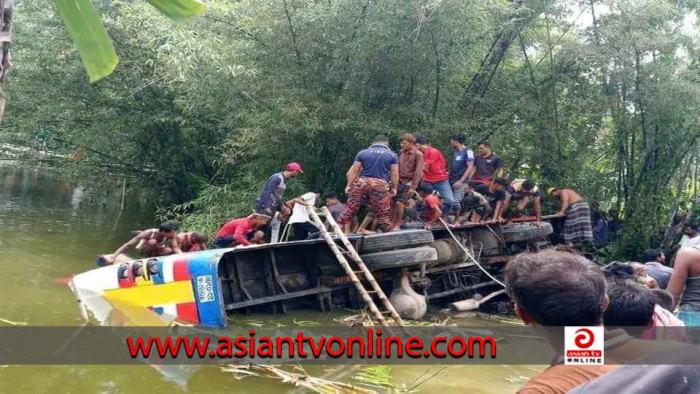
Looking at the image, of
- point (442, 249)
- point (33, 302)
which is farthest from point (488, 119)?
point (33, 302)

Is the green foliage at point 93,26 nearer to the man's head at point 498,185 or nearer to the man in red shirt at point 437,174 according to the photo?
the man in red shirt at point 437,174

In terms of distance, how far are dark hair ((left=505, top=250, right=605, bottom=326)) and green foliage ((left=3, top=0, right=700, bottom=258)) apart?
893 cm

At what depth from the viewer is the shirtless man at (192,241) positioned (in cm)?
786

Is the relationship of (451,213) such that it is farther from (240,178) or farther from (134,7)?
(134,7)

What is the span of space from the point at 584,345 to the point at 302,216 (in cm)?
713

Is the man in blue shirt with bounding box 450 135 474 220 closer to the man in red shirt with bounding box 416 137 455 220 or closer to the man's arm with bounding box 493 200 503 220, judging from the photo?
the man in red shirt with bounding box 416 137 455 220

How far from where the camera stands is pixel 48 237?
1230 cm

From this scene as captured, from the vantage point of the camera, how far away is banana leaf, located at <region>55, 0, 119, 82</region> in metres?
1.85

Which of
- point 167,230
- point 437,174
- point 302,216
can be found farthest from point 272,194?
point 437,174

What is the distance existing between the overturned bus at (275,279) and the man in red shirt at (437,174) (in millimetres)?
668

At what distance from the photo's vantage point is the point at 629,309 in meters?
2.27

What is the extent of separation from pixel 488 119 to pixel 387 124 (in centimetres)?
216

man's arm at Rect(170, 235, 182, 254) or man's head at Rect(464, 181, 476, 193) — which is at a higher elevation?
man's head at Rect(464, 181, 476, 193)

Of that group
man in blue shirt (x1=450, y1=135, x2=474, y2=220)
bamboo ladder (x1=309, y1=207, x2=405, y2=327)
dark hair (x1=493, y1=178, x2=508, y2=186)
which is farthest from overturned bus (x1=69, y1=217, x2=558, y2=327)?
dark hair (x1=493, y1=178, x2=508, y2=186)
